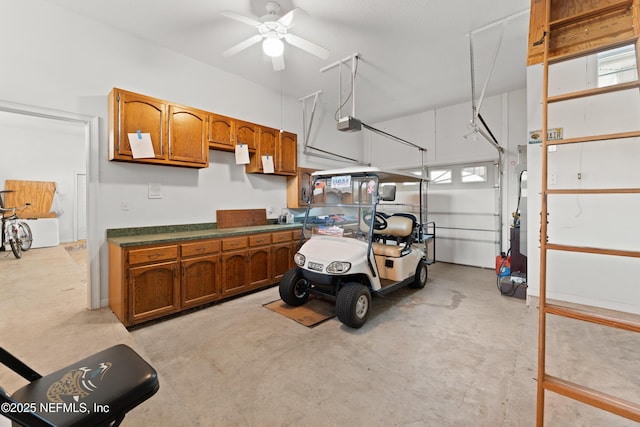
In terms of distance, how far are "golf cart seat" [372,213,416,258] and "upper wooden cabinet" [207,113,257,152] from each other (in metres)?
2.31

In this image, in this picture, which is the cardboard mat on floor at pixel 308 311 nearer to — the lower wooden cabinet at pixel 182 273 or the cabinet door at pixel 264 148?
the lower wooden cabinet at pixel 182 273

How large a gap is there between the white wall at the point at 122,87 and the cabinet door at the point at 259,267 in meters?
0.87

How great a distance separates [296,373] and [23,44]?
3.88 m

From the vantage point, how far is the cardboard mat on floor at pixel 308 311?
9.41 feet

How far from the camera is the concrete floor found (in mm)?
1645

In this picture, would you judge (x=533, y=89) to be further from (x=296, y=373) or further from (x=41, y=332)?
(x=41, y=332)

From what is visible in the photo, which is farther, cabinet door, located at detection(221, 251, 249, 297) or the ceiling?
cabinet door, located at detection(221, 251, 249, 297)

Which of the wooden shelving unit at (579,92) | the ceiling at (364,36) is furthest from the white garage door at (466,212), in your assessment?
the wooden shelving unit at (579,92)

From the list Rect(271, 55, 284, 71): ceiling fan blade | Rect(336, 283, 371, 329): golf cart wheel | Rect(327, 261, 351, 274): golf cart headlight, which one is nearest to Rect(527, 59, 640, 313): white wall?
Rect(336, 283, 371, 329): golf cart wheel

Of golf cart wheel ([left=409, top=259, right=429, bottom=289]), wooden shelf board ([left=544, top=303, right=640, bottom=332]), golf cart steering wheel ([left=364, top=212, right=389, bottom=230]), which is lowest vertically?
golf cart wheel ([left=409, top=259, right=429, bottom=289])

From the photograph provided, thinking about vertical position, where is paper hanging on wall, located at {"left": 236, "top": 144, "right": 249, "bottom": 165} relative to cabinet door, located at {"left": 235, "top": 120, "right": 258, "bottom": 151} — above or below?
below

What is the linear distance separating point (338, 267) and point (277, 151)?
8.15 ft

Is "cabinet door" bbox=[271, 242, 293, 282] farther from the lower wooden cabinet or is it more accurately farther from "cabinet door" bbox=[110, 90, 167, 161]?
"cabinet door" bbox=[110, 90, 167, 161]

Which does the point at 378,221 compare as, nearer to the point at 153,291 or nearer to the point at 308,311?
the point at 308,311
